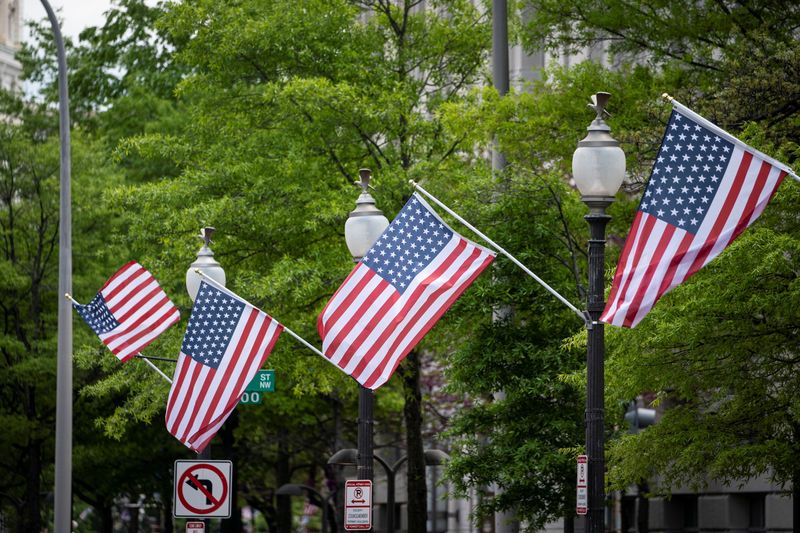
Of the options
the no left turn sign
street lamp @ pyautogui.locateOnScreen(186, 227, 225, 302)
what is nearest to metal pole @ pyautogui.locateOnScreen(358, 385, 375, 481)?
the no left turn sign

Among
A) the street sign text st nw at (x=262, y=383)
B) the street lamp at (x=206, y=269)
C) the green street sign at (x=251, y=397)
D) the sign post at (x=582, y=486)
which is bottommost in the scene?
the sign post at (x=582, y=486)

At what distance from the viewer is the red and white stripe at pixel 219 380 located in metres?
19.5

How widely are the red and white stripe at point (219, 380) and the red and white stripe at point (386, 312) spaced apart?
2652 mm

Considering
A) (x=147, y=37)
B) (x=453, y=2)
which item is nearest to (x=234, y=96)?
(x=453, y=2)

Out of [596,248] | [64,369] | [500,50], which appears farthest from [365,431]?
[500,50]

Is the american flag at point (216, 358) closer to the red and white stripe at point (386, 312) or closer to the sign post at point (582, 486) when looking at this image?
the red and white stripe at point (386, 312)

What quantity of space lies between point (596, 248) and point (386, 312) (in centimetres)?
281

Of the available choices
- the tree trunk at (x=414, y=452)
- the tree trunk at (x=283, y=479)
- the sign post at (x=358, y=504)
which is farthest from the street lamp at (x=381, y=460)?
the tree trunk at (x=283, y=479)

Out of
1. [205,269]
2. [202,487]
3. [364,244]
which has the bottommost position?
[202,487]

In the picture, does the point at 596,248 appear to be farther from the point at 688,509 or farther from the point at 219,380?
the point at 688,509

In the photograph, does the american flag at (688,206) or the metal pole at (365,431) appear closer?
the american flag at (688,206)

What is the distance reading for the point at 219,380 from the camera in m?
19.7

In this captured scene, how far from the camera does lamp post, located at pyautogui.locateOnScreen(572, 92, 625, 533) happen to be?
14.3m

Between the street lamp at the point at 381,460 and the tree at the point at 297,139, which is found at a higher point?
the tree at the point at 297,139
